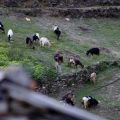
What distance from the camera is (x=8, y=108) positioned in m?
1.61

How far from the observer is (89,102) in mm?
15227

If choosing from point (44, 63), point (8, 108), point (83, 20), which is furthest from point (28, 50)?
point (8, 108)

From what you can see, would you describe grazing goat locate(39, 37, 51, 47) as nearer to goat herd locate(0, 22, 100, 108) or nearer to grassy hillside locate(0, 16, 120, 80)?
goat herd locate(0, 22, 100, 108)

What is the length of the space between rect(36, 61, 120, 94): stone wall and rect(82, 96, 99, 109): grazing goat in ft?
4.81

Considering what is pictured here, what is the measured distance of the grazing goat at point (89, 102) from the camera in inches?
599

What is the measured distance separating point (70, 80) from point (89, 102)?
2.05 meters

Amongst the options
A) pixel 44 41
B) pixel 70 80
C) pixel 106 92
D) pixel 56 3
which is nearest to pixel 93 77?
pixel 70 80

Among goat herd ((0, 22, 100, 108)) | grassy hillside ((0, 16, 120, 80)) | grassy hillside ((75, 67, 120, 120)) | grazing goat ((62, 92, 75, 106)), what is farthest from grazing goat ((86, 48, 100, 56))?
grazing goat ((62, 92, 75, 106))

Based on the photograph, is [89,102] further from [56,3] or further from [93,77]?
[56,3]

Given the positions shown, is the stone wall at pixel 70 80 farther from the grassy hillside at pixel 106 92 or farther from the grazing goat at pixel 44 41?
the grazing goat at pixel 44 41

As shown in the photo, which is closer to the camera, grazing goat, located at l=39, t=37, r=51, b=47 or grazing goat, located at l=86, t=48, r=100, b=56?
grazing goat, located at l=86, t=48, r=100, b=56

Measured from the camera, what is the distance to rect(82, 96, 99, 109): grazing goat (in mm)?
15211

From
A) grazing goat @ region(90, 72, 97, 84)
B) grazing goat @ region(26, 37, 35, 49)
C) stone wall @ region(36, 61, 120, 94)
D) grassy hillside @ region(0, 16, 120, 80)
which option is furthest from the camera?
grazing goat @ region(26, 37, 35, 49)

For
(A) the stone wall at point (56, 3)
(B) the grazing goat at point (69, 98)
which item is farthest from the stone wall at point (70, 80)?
(A) the stone wall at point (56, 3)
